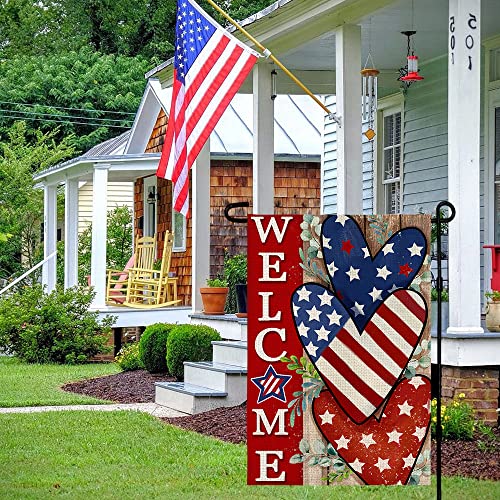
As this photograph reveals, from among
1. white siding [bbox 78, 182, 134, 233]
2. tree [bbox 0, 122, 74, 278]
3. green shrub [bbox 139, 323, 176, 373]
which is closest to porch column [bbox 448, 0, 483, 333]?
green shrub [bbox 139, 323, 176, 373]

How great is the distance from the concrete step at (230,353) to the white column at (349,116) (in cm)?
197

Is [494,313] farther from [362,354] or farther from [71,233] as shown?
[71,233]

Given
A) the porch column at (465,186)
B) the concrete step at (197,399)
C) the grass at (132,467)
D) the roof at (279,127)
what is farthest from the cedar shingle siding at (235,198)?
the porch column at (465,186)

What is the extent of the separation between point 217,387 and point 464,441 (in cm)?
360

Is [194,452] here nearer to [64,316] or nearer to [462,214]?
[462,214]

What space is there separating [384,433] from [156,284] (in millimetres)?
14423

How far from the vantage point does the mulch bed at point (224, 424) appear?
24.2 feet

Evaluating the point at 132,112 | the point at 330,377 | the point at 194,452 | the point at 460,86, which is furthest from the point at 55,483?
the point at 132,112

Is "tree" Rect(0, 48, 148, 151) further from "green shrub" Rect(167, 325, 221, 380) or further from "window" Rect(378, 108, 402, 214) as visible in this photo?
"green shrub" Rect(167, 325, 221, 380)

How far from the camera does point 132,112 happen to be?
39.9m

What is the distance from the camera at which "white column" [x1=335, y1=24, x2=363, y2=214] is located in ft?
34.2

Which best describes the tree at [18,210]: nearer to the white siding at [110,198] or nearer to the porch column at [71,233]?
the white siding at [110,198]

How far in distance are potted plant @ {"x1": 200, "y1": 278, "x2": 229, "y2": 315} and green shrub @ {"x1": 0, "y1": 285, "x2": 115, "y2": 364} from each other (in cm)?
411

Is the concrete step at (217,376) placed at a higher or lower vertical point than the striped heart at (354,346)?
lower
